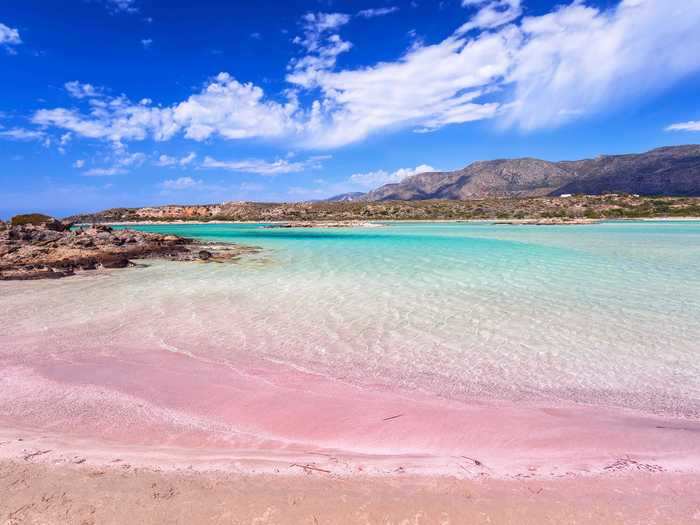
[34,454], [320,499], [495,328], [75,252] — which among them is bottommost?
[495,328]

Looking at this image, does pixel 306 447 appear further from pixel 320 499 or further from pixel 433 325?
pixel 433 325

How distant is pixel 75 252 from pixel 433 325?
2083 cm

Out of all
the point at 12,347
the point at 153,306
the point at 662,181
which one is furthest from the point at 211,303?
the point at 662,181

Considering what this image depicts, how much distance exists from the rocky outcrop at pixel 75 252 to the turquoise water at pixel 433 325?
3.19 metres

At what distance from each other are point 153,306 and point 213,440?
7454mm

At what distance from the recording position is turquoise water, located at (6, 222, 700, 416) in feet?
18.6

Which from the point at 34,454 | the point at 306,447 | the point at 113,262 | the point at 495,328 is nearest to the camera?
the point at 34,454

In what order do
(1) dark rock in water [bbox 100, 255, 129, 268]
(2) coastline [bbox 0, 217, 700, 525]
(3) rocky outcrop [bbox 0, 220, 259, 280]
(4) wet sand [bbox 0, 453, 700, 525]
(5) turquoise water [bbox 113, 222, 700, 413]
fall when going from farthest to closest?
(1) dark rock in water [bbox 100, 255, 129, 268]
(3) rocky outcrop [bbox 0, 220, 259, 280]
(5) turquoise water [bbox 113, 222, 700, 413]
(2) coastline [bbox 0, 217, 700, 525]
(4) wet sand [bbox 0, 453, 700, 525]

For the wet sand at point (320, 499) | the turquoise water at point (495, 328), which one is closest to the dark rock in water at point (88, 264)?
the turquoise water at point (495, 328)

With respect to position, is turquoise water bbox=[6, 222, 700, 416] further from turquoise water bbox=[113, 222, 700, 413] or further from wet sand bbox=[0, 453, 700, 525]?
wet sand bbox=[0, 453, 700, 525]

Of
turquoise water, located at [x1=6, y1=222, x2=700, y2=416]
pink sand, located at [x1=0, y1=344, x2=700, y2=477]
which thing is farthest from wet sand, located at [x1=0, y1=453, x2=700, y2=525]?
turquoise water, located at [x1=6, y1=222, x2=700, y2=416]

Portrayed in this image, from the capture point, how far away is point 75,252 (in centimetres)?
2095

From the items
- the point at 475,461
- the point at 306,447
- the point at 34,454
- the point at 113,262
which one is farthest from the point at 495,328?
the point at 113,262

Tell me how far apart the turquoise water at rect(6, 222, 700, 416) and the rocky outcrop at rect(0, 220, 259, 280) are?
3192mm
